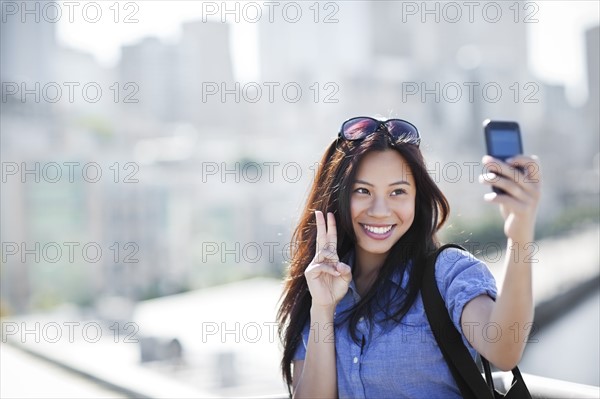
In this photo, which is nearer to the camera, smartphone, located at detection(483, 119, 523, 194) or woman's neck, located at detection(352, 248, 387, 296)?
smartphone, located at detection(483, 119, 523, 194)

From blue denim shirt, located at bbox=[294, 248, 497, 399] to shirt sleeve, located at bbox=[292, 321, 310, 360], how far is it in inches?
8.6

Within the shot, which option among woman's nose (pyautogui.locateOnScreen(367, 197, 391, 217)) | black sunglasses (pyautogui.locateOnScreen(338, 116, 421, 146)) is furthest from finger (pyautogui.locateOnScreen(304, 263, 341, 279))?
black sunglasses (pyautogui.locateOnScreen(338, 116, 421, 146))

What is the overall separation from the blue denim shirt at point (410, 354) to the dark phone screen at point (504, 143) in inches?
17.7

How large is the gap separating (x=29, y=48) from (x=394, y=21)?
54.1 meters

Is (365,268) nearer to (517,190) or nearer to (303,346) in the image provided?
(303,346)

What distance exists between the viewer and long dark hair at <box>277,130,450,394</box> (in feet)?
7.07

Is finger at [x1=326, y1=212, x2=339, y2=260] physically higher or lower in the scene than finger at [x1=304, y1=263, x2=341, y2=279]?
higher

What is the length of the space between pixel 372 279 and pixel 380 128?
49 cm

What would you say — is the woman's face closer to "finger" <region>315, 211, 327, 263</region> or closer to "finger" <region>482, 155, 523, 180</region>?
"finger" <region>315, 211, 327, 263</region>

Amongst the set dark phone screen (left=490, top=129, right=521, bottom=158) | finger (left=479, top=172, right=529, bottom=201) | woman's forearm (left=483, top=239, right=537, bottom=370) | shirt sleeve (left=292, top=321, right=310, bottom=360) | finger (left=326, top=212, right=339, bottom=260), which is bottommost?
shirt sleeve (left=292, top=321, right=310, bottom=360)

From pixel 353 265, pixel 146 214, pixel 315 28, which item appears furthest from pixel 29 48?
pixel 353 265

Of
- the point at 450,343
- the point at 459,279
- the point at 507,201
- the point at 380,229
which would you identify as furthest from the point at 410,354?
the point at 507,201

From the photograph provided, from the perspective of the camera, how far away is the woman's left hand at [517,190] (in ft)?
4.68

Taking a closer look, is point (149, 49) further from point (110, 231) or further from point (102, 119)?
point (110, 231)
